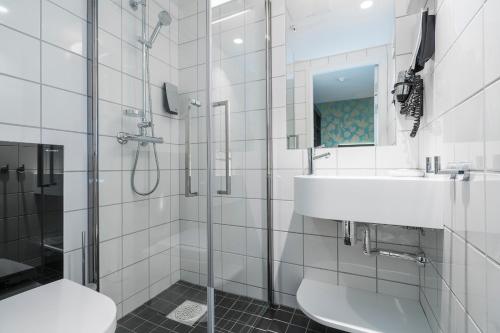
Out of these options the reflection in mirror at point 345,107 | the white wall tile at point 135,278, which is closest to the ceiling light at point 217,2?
the reflection in mirror at point 345,107

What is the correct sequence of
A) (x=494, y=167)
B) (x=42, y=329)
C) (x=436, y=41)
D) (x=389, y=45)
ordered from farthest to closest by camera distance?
(x=389, y=45) → (x=436, y=41) → (x=42, y=329) → (x=494, y=167)

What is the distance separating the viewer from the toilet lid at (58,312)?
0.75m

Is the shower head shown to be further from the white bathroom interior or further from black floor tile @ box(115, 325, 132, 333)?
black floor tile @ box(115, 325, 132, 333)

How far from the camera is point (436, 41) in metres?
0.94

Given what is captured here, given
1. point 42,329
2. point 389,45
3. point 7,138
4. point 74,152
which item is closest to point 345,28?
point 389,45

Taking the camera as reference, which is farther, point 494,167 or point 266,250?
point 266,250

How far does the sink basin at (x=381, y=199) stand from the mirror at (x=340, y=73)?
1.68 ft

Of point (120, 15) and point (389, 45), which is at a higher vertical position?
point (120, 15)

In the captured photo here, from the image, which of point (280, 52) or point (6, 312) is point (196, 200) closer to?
point (6, 312)

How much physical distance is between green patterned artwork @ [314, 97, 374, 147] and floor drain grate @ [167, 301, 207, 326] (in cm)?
Result: 114

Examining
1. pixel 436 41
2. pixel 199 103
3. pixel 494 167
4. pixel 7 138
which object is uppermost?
pixel 436 41

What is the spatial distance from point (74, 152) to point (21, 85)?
35 cm

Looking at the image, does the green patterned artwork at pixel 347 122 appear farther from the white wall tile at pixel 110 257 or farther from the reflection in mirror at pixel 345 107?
the white wall tile at pixel 110 257

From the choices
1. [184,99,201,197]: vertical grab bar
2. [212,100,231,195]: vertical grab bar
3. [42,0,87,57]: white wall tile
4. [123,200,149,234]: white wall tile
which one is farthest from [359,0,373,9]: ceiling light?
[123,200,149,234]: white wall tile
